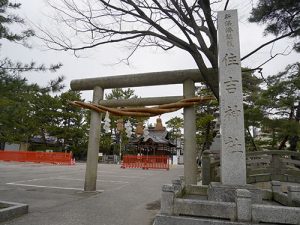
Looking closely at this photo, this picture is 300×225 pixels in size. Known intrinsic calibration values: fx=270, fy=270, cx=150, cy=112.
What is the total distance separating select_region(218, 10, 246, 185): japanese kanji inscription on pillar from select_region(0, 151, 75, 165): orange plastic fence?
24.4 m

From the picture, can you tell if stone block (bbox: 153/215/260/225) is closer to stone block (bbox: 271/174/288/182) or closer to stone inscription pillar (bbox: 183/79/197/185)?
stone inscription pillar (bbox: 183/79/197/185)

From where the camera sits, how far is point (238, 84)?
214 inches

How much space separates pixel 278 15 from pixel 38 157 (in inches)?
996

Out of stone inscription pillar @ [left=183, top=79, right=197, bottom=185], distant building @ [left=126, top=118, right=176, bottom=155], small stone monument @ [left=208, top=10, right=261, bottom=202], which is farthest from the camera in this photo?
distant building @ [left=126, top=118, right=176, bottom=155]

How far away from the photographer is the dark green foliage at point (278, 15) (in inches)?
305

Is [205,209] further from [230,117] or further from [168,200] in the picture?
[230,117]

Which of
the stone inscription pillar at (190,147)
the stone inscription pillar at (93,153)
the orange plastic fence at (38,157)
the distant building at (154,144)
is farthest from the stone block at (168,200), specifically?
the distant building at (154,144)

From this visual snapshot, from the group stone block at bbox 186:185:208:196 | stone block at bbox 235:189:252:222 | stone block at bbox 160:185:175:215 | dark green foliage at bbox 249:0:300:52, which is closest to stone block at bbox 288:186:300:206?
stone block at bbox 235:189:252:222

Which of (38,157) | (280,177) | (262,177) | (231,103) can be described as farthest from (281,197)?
(38,157)

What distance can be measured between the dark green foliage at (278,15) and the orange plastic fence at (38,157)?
23.5 metres

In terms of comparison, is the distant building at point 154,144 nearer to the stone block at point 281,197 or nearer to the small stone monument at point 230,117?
the stone block at point 281,197

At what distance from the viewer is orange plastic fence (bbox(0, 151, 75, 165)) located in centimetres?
2705

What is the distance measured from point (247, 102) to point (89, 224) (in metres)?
15.3

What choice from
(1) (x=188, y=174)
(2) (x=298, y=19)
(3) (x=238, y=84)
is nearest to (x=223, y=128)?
(3) (x=238, y=84)
